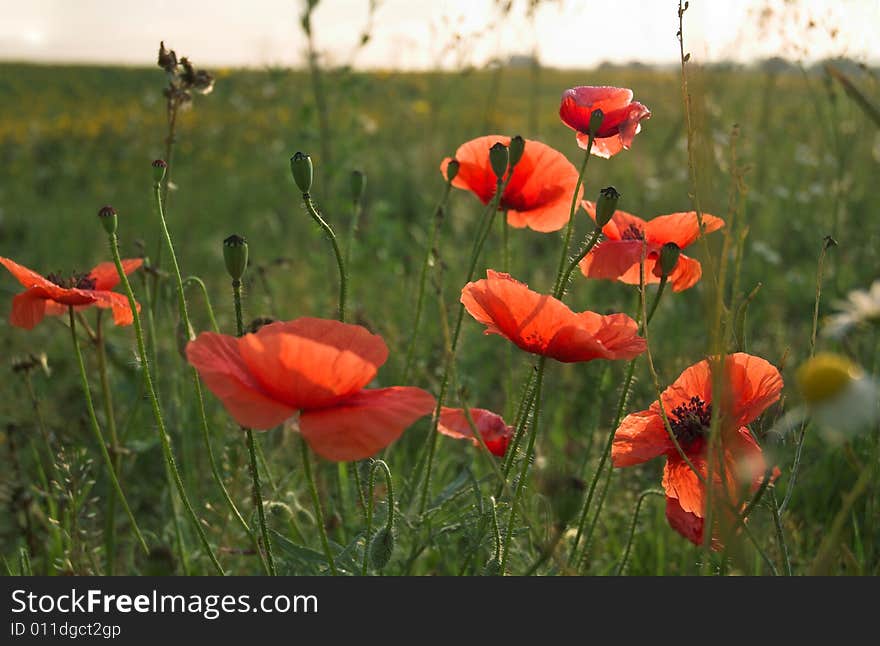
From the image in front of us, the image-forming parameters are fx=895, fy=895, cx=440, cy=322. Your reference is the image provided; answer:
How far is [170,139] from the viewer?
5.30 feet

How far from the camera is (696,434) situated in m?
1.18

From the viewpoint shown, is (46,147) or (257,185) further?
(46,147)

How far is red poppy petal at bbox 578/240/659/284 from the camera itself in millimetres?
1251

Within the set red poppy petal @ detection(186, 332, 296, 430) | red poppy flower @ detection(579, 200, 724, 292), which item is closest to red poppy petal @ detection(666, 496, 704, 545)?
red poppy flower @ detection(579, 200, 724, 292)

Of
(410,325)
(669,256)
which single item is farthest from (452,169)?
(410,325)

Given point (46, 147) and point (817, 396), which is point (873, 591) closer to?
point (817, 396)

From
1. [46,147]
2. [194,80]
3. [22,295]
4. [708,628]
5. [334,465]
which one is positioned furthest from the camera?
[46,147]

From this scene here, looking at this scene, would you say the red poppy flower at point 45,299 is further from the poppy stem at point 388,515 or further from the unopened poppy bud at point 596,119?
the unopened poppy bud at point 596,119

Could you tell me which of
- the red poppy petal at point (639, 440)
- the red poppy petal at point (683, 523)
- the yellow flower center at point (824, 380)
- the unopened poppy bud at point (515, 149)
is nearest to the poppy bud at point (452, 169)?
the unopened poppy bud at point (515, 149)

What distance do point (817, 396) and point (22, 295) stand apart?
3.71 ft

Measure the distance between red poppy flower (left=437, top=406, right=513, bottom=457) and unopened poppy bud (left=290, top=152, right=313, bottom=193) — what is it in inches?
13.7

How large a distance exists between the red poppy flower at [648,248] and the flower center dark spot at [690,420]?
0.61 ft

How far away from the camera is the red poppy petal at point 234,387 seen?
0.86m

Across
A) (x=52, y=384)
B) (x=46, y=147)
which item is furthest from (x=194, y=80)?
(x=46, y=147)
